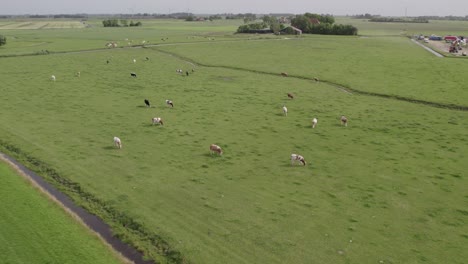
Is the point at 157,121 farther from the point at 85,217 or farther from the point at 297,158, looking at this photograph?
the point at 85,217

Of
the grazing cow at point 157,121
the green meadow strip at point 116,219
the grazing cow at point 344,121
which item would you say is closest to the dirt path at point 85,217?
the green meadow strip at point 116,219

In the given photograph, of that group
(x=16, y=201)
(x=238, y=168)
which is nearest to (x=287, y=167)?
(x=238, y=168)

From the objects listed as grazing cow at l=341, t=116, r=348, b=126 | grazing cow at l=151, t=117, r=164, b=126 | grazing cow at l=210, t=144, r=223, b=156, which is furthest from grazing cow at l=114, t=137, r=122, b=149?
grazing cow at l=341, t=116, r=348, b=126

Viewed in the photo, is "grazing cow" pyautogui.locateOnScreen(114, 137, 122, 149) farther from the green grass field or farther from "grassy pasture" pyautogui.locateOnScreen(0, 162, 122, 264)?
"grassy pasture" pyautogui.locateOnScreen(0, 162, 122, 264)

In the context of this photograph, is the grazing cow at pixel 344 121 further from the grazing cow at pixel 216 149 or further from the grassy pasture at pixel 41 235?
the grassy pasture at pixel 41 235

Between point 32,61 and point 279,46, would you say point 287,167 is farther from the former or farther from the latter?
point 279,46
